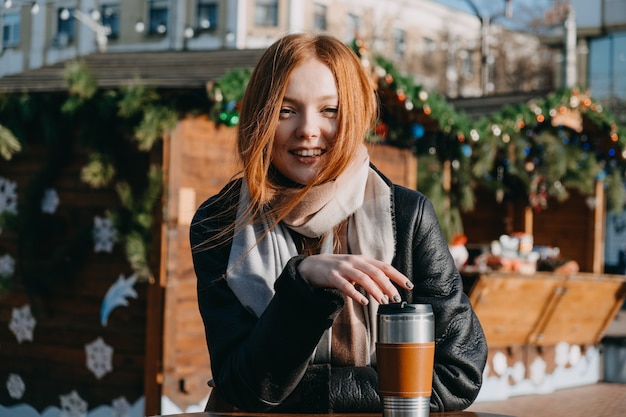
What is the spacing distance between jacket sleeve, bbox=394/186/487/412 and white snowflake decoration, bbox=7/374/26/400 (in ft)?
20.6

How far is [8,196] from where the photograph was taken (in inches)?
312

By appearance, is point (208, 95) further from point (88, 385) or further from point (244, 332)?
point (244, 332)

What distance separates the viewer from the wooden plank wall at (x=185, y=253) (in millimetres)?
7074

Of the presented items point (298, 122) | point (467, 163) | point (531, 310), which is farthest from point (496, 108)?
point (298, 122)

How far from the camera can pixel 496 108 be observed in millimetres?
11523

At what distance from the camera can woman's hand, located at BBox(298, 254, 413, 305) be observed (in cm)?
Result: 181

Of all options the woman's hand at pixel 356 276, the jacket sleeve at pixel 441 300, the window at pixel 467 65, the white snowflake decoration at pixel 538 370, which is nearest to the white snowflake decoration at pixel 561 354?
the white snowflake decoration at pixel 538 370

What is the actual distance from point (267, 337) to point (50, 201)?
6.02 meters

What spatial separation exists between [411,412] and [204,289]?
0.67 meters

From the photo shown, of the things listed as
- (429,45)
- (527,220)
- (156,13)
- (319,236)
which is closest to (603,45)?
(429,45)

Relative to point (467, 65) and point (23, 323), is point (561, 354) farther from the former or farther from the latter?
point (467, 65)

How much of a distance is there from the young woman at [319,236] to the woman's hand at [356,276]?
225 millimetres

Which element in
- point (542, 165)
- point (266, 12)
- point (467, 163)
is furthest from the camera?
point (266, 12)

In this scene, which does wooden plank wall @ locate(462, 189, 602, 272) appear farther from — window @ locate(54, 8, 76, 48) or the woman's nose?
window @ locate(54, 8, 76, 48)
